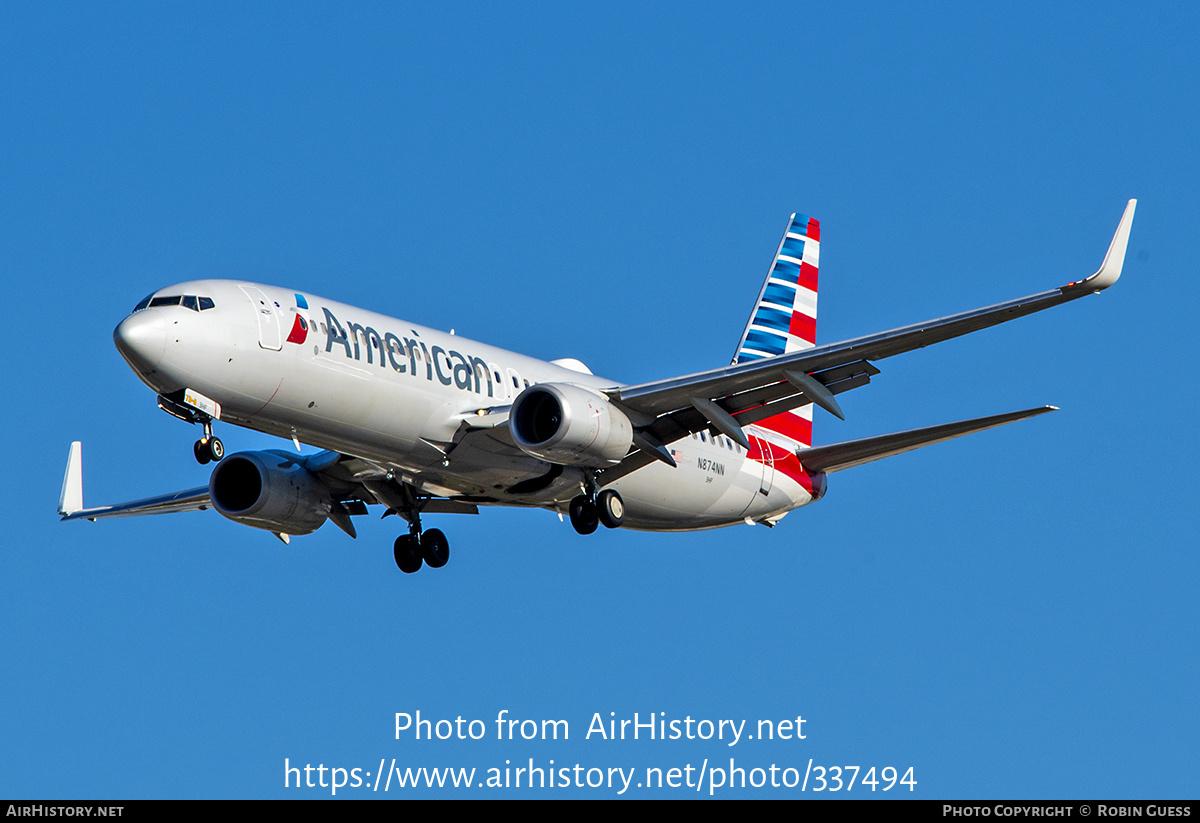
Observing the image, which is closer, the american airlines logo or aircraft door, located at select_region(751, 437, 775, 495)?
the american airlines logo

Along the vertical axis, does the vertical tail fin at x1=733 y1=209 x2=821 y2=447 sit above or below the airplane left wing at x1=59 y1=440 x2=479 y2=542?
above

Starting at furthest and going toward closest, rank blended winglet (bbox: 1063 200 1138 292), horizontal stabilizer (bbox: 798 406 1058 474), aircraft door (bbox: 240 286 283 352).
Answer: horizontal stabilizer (bbox: 798 406 1058 474) → aircraft door (bbox: 240 286 283 352) → blended winglet (bbox: 1063 200 1138 292)

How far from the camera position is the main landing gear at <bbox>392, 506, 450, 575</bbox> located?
36656 millimetres

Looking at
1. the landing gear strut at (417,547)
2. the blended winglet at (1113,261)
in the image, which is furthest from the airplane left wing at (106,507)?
the blended winglet at (1113,261)

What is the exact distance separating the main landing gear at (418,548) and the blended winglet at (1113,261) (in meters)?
15.6

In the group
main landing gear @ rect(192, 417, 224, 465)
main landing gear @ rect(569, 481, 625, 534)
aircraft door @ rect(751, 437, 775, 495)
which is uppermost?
aircraft door @ rect(751, 437, 775, 495)

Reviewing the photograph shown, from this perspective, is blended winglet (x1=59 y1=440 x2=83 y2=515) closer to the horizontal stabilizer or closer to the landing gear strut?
the landing gear strut

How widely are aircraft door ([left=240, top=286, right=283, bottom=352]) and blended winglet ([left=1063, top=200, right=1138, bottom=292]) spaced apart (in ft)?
47.9

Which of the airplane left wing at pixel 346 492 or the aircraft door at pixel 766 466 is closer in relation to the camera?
the airplane left wing at pixel 346 492

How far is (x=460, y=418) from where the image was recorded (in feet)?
106

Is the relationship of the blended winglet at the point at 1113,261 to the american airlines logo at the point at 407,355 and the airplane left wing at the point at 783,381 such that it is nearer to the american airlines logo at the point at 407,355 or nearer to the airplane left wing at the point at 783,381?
the airplane left wing at the point at 783,381

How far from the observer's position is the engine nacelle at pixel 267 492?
35.7 metres

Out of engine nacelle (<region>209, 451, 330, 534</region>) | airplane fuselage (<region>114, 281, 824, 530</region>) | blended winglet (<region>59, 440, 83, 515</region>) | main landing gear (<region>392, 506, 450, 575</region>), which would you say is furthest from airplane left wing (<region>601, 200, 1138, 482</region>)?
blended winglet (<region>59, 440, 83, 515</region>)
